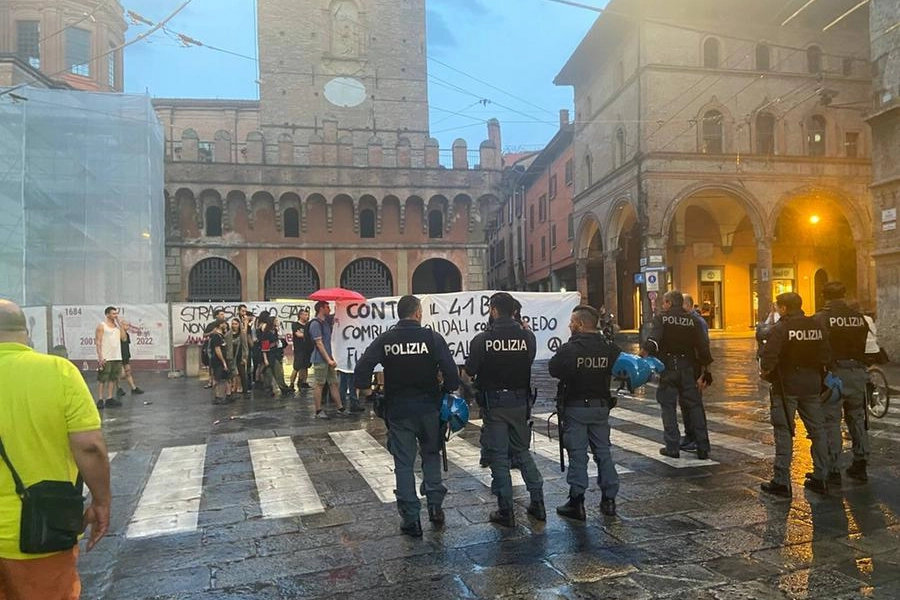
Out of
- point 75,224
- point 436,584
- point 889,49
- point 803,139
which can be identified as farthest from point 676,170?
point 436,584

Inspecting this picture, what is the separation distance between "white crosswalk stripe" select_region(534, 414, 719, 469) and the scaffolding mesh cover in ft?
61.8

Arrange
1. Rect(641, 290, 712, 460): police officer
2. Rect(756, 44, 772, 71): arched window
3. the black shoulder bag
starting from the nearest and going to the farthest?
1. the black shoulder bag
2. Rect(641, 290, 712, 460): police officer
3. Rect(756, 44, 772, 71): arched window

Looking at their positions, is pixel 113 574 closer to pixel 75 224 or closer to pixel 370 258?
pixel 75 224

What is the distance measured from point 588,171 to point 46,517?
35351 millimetres

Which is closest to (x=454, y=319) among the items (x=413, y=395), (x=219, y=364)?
Result: (x=219, y=364)

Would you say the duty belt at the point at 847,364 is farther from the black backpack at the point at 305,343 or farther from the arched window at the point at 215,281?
the arched window at the point at 215,281

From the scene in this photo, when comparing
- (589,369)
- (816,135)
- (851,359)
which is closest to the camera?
(589,369)

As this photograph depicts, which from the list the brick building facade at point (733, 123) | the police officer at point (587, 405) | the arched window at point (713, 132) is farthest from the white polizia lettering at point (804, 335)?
the arched window at point (713, 132)

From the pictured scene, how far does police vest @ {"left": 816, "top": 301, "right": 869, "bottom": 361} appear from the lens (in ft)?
19.7

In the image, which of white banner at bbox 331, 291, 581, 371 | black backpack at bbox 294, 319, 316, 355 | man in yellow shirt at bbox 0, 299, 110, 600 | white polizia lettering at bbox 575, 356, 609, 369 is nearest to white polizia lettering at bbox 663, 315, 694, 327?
white polizia lettering at bbox 575, 356, 609, 369

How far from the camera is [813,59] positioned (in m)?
30.2

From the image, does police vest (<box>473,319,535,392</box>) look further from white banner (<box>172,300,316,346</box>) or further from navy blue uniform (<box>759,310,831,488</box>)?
white banner (<box>172,300,316,346</box>)

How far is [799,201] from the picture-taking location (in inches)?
1235

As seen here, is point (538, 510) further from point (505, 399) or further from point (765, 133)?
point (765, 133)
